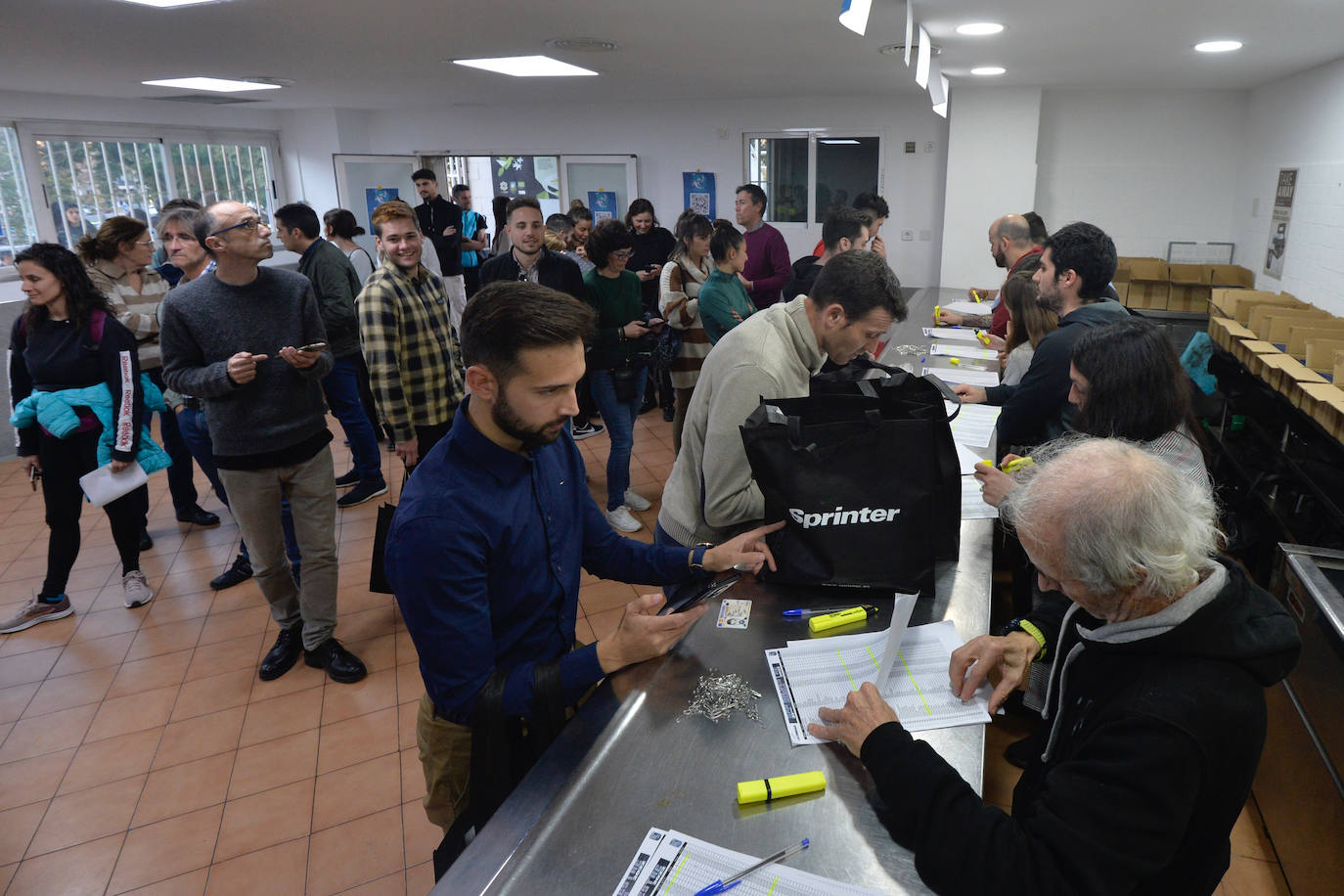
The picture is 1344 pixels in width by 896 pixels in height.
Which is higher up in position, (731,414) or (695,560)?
(731,414)

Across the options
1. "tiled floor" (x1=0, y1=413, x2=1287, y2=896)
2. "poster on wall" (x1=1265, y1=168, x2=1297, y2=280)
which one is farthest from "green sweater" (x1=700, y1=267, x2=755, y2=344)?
"poster on wall" (x1=1265, y1=168, x2=1297, y2=280)

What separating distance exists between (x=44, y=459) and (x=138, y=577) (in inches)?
27.2

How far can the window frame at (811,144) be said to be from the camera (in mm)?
8742

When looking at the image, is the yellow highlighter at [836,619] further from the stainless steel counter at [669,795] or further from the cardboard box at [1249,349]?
the cardboard box at [1249,349]

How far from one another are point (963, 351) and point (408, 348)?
2948mm

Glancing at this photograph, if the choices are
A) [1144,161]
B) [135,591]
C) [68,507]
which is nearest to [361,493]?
[135,591]

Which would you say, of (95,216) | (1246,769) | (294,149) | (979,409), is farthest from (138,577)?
(294,149)

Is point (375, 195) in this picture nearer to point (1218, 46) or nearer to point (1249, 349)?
point (1218, 46)

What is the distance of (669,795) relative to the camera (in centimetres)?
122

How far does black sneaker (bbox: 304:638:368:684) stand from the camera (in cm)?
316

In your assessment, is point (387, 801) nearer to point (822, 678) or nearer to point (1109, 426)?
point (822, 678)

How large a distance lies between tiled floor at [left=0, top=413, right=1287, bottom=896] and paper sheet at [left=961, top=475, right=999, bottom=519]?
929mm

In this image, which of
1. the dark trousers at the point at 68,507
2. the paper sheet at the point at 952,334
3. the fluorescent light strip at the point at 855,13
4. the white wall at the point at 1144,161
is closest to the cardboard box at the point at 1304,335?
the paper sheet at the point at 952,334

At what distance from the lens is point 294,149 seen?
10.3 m
